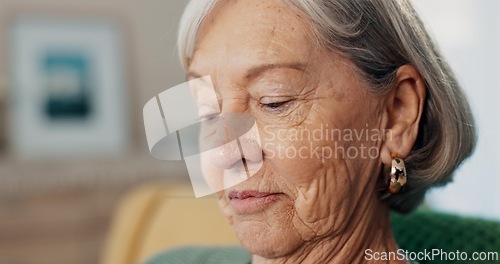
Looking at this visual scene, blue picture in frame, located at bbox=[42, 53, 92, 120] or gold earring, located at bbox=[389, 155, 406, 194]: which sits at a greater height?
blue picture in frame, located at bbox=[42, 53, 92, 120]

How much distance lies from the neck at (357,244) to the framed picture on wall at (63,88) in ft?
6.59

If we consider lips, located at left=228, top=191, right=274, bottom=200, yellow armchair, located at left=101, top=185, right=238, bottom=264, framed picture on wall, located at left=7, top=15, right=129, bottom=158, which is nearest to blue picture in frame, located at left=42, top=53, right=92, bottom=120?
framed picture on wall, located at left=7, top=15, right=129, bottom=158

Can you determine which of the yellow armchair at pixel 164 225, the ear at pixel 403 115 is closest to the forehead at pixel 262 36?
the ear at pixel 403 115

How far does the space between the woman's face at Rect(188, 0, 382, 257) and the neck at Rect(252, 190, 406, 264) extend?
0.06 ft

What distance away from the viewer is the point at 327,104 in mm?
699

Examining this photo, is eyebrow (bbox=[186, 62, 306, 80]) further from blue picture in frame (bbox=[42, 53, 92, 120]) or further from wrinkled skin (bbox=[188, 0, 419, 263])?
blue picture in frame (bbox=[42, 53, 92, 120])

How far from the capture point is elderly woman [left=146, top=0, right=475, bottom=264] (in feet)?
2.25

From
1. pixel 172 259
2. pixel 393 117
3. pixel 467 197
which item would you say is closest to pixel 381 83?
pixel 393 117

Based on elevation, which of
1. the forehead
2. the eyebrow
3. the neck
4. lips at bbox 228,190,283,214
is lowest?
the neck

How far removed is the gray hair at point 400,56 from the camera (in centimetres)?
69

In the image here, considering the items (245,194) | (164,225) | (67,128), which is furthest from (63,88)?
(245,194)

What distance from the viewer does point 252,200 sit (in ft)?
2.33

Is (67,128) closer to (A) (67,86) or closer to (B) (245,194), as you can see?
(A) (67,86)

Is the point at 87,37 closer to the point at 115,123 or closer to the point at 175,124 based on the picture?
the point at 115,123
